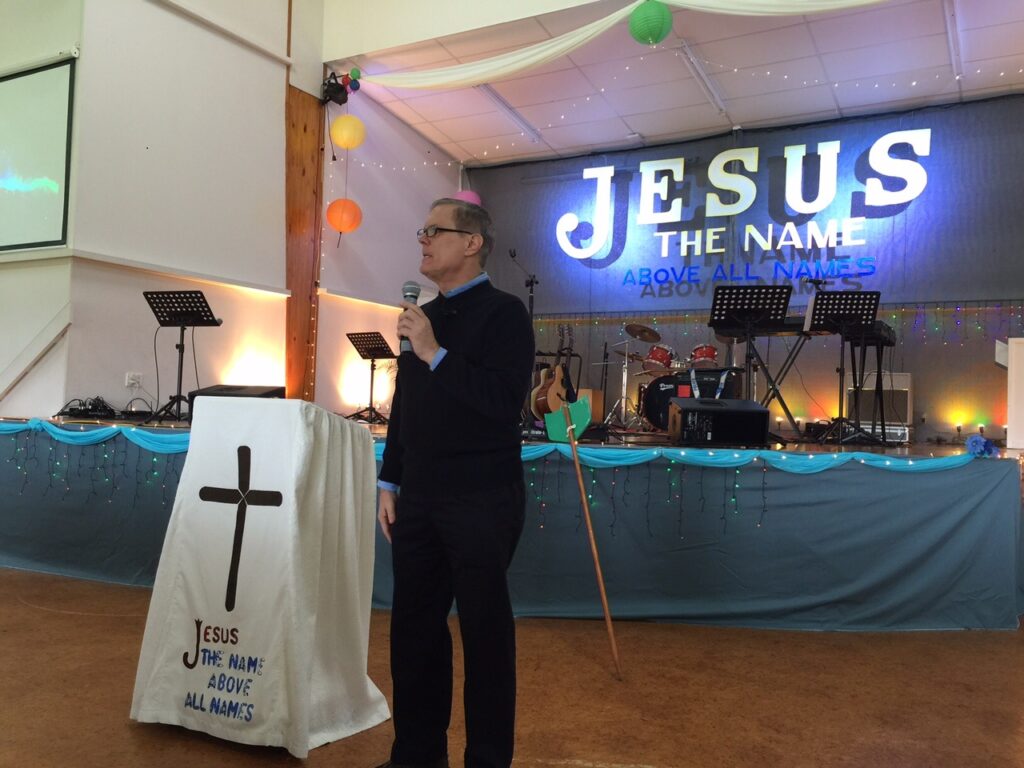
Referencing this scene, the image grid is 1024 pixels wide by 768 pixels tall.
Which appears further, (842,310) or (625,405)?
(625,405)

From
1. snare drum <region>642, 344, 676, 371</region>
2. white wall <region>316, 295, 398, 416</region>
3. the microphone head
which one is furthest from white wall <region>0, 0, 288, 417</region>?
the microphone head

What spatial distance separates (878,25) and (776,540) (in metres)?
5.64

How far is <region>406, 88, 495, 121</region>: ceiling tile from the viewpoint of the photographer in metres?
8.72

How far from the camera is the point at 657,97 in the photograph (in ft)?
28.5

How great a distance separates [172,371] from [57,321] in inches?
41.9

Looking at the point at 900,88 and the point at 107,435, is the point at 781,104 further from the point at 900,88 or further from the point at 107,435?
the point at 107,435

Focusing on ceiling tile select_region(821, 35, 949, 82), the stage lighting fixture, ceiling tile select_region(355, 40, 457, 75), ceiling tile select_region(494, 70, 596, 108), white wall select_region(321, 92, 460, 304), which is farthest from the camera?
white wall select_region(321, 92, 460, 304)

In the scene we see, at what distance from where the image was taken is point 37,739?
7.08ft

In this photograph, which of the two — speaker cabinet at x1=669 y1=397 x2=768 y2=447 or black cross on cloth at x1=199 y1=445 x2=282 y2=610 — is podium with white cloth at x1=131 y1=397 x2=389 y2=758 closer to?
black cross on cloth at x1=199 y1=445 x2=282 y2=610

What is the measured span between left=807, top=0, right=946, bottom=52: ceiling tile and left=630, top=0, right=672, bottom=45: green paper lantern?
1.73m

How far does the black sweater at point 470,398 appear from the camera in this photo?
5.63 ft

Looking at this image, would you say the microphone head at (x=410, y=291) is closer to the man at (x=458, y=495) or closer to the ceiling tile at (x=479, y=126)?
the man at (x=458, y=495)

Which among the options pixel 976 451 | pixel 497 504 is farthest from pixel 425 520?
pixel 976 451

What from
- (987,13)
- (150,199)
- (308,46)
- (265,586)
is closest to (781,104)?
(987,13)
